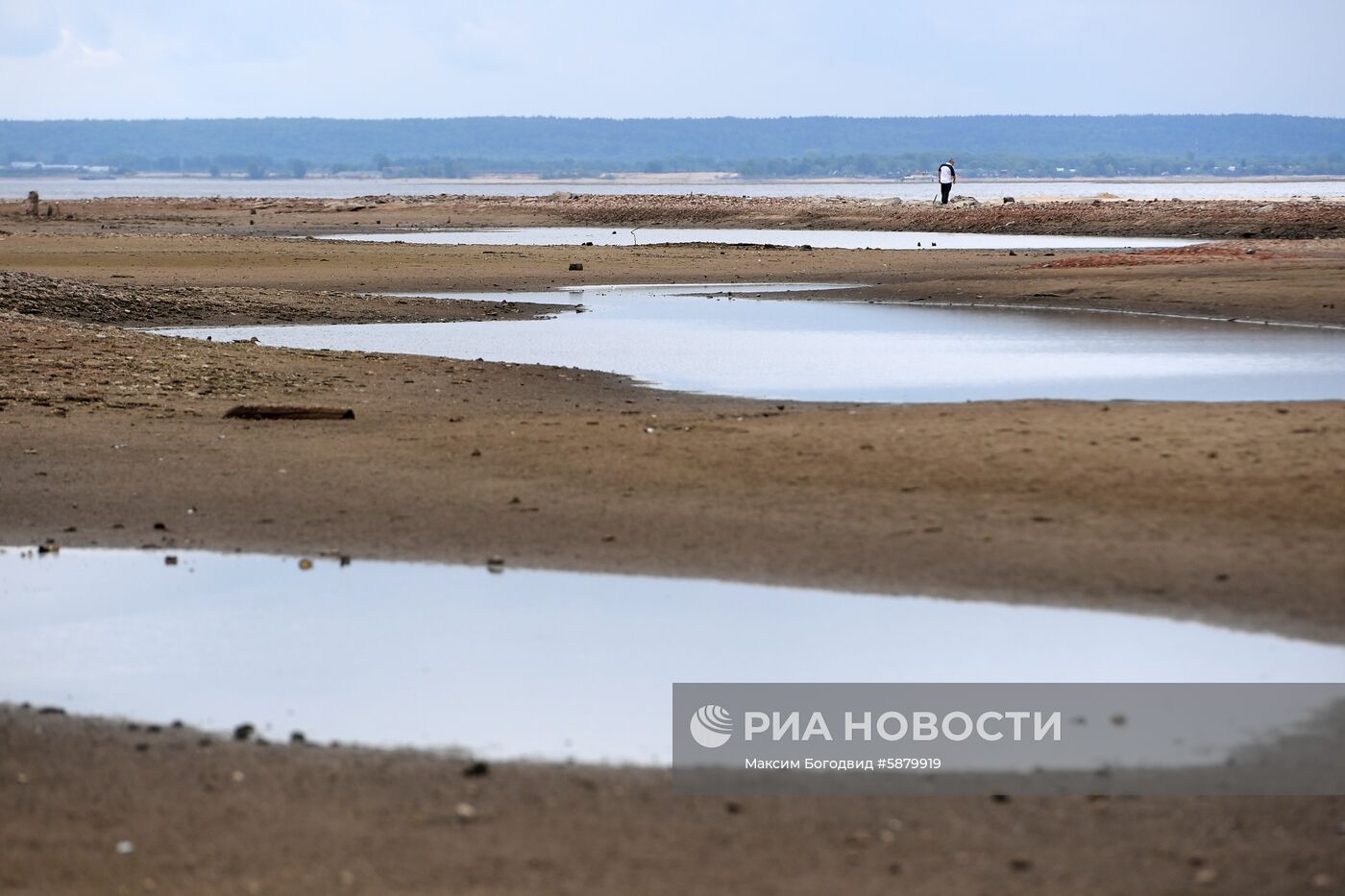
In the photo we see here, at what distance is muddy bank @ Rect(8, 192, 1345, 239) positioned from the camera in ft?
187

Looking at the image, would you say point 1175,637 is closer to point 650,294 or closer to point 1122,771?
point 1122,771

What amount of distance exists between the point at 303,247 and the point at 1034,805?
44083mm

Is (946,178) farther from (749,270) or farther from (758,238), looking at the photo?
(749,270)

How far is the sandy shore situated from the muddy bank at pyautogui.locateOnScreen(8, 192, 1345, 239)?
93.2 feet

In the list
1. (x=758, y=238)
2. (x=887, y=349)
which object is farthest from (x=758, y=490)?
→ (x=758, y=238)

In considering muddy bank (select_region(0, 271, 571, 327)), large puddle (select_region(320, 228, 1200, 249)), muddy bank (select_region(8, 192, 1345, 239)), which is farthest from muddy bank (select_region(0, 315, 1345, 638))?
muddy bank (select_region(8, 192, 1345, 239))

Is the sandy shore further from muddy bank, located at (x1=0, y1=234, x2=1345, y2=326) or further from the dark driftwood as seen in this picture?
muddy bank, located at (x1=0, y1=234, x2=1345, y2=326)

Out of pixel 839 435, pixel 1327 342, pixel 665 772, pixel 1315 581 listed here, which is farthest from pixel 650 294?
pixel 665 772

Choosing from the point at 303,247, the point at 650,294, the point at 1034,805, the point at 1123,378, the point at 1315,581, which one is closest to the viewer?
the point at 1034,805

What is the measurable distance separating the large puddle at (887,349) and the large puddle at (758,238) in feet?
69.6

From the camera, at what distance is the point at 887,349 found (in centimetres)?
2436

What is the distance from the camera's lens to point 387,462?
15.2m

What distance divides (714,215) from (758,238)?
45.2 ft

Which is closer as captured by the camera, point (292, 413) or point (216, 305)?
point (292, 413)
